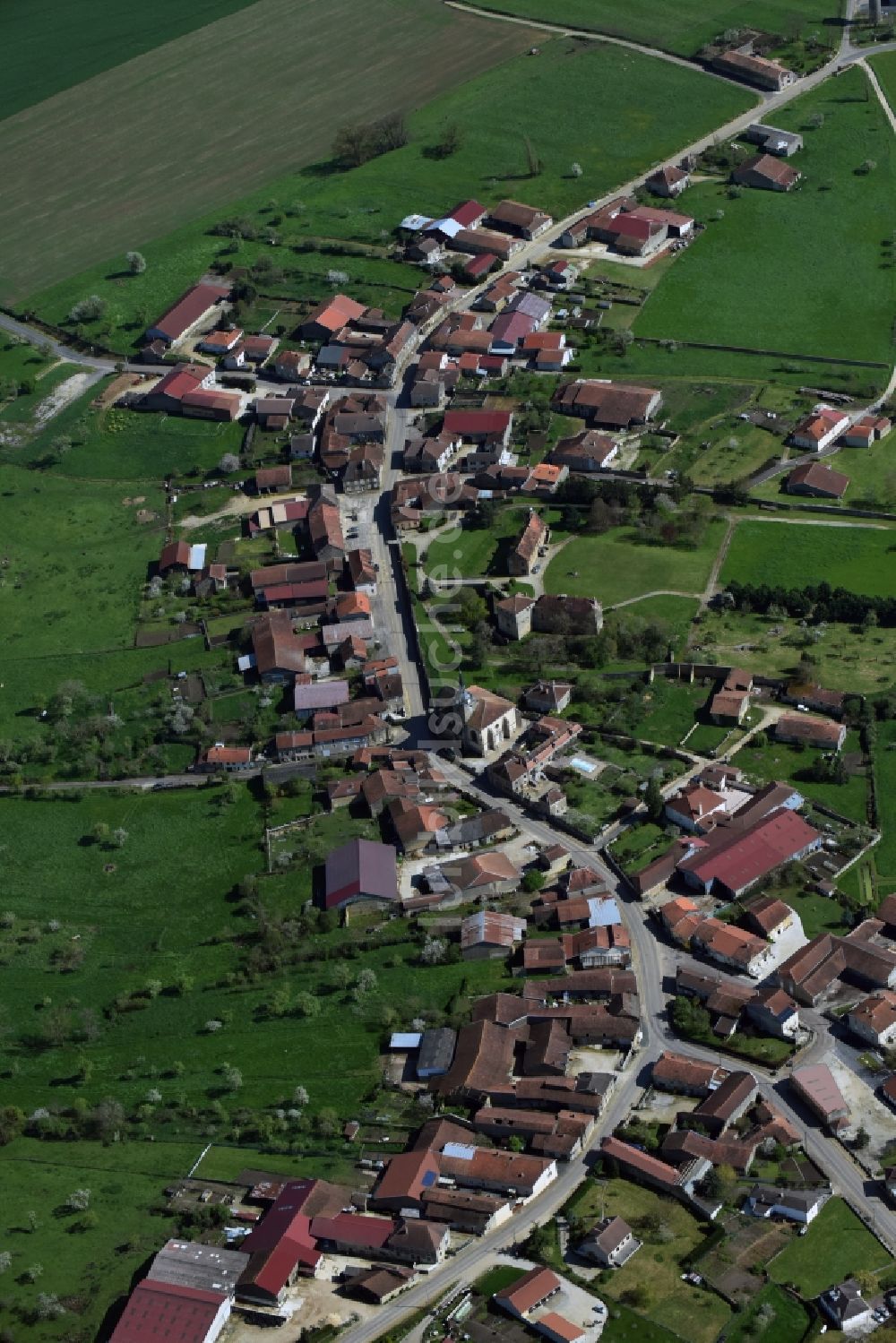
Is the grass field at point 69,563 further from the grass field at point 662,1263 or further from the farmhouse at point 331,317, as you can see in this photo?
the grass field at point 662,1263

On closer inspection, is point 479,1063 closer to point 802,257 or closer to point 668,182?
point 802,257

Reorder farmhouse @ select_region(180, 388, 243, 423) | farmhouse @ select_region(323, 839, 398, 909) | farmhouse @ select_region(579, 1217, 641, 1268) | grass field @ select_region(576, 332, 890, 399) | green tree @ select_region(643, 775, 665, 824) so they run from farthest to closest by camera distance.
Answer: farmhouse @ select_region(180, 388, 243, 423)
grass field @ select_region(576, 332, 890, 399)
green tree @ select_region(643, 775, 665, 824)
farmhouse @ select_region(323, 839, 398, 909)
farmhouse @ select_region(579, 1217, 641, 1268)

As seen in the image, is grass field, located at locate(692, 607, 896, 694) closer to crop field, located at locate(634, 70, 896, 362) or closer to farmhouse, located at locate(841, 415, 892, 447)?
farmhouse, located at locate(841, 415, 892, 447)

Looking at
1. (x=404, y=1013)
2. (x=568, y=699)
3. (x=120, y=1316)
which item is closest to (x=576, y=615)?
(x=568, y=699)

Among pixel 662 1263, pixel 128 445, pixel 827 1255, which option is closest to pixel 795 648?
pixel 827 1255

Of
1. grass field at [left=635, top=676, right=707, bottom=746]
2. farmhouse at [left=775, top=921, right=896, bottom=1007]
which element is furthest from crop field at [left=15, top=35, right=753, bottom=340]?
farmhouse at [left=775, top=921, right=896, bottom=1007]

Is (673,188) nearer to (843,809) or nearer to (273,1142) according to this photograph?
(843,809)

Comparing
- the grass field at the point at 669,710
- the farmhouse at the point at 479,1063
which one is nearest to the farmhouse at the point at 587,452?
the grass field at the point at 669,710

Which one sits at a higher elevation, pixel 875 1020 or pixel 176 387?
pixel 176 387
